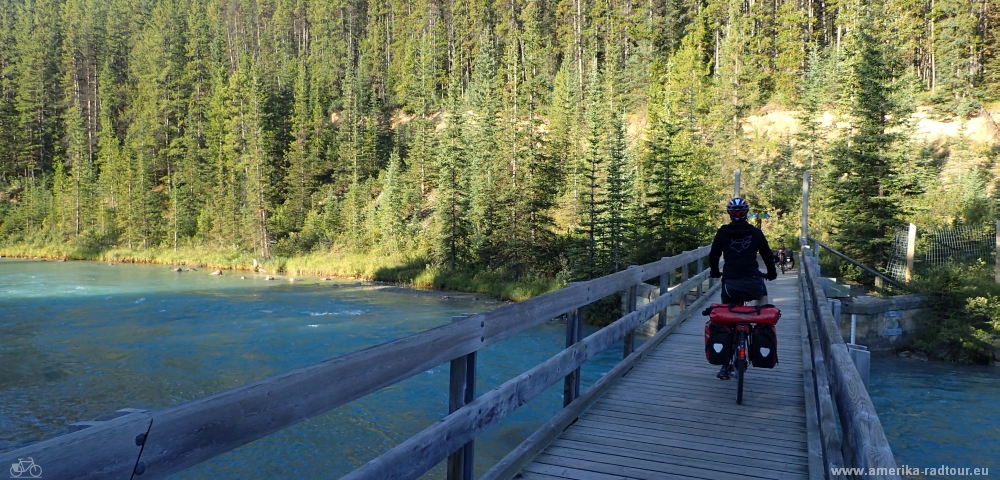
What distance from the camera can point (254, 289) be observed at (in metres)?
32.8

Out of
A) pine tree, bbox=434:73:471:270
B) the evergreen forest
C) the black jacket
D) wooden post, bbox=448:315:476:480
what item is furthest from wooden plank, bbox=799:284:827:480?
pine tree, bbox=434:73:471:270

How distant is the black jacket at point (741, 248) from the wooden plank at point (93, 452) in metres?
6.01

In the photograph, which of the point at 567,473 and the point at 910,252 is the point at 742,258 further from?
the point at 910,252

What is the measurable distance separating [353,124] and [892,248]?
49648 mm

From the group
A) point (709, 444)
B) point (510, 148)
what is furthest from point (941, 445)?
point (510, 148)

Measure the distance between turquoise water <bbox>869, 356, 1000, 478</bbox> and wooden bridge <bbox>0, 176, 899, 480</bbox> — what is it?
463 cm

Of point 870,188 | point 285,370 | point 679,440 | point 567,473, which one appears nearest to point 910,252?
point 870,188

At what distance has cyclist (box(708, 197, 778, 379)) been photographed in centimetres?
688

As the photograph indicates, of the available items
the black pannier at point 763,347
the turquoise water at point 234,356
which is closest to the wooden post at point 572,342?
the black pannier at point 763,347

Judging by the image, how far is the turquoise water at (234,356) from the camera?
11.9 meters

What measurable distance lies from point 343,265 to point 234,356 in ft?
73.6

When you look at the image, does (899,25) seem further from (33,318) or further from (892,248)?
(33,318)

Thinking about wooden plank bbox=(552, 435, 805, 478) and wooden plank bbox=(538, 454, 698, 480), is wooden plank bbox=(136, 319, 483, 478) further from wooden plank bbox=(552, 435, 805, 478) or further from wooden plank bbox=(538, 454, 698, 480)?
wooden plank bbox=(552, 435, 805, 478)

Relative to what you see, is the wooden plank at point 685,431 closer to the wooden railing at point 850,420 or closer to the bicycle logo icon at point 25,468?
the wooden railing at point 850,420
